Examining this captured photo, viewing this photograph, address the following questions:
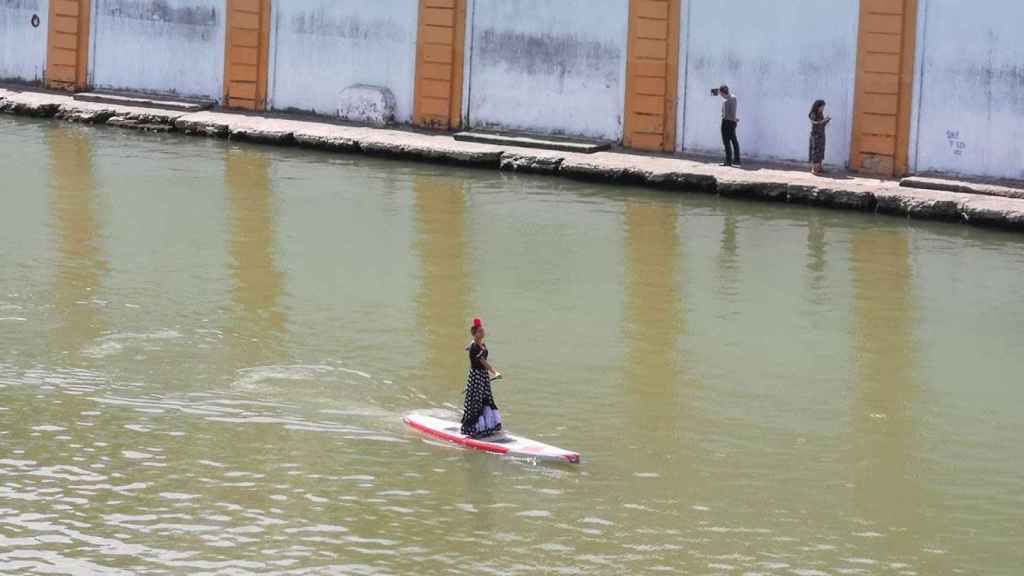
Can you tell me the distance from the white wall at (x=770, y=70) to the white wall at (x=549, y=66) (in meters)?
1.18

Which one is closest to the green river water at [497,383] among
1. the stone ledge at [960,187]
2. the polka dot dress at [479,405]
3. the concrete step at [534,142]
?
the polka dot dress at [479,405]

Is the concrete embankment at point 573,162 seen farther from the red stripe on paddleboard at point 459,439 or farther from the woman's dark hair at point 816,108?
the red stripe on paddleboard at point 459,439

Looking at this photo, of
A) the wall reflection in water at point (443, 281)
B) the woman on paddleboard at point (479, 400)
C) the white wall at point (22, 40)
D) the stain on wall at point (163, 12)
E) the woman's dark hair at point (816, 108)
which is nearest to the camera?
A: the woman on paddleboard at point (479, 400)

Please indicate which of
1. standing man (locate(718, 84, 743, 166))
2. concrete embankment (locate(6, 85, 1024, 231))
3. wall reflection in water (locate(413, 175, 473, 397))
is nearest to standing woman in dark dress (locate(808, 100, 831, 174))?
concrete embankment (locate(6, 85, 1024, 231))

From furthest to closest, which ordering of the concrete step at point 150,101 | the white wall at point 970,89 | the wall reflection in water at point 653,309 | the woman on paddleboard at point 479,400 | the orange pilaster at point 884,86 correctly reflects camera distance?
the concrete step at point 150,101, the orange pilaster at point 884,86, the white wall at point 970,89, the wall reflection in water at point 653,309, the woman on paddleboard at point 479,400

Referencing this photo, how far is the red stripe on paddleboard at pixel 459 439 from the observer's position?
14.9m

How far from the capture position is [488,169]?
28.6 meters

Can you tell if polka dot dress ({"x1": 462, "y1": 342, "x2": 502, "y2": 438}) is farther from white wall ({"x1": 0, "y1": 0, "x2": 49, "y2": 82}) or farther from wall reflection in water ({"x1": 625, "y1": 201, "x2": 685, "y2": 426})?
white wall ({"x1": 0, "y1": 0, "x2": 49, "y2": 82})

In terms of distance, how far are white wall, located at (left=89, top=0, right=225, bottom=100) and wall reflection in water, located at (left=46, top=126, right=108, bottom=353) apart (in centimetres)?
281

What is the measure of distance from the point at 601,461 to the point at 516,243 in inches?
334

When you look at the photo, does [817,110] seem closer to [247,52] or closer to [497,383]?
[247,52]

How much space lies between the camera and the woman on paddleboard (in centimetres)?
1505

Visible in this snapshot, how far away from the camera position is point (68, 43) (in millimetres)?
33500

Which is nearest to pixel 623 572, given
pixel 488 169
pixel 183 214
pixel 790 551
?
pixel 790 551
